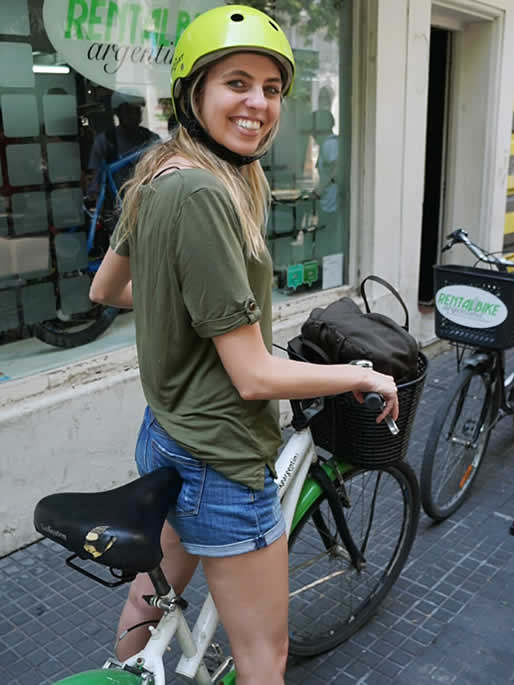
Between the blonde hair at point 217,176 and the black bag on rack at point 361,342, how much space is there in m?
0.48

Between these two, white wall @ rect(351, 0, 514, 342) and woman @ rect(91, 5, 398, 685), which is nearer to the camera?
woman @ rect(91, 5, 398, 685)

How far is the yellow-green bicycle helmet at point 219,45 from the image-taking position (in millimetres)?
1564

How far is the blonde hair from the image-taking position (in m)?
1.58

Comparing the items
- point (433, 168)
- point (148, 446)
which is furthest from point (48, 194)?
point (433, 168)

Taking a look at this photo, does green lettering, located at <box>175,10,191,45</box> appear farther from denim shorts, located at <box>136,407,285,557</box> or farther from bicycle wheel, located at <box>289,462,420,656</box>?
denim shorts, located at <box>136,407,285,557</box>

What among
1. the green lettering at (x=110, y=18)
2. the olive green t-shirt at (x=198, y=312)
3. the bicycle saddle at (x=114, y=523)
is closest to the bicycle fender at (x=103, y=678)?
the bicycle saddle at (x=114, y=523)

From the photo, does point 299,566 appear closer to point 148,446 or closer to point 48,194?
point 148,446

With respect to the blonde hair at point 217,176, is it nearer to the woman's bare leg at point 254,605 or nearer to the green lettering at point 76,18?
the woman's bare leg at point 254,605

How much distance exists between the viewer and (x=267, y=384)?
5.17ft

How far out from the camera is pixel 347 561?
8.59 ft

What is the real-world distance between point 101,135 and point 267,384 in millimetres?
2606

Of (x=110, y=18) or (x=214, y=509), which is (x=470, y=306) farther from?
(x=110, y=18)

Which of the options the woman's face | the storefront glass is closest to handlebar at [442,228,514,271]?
the storefront glass

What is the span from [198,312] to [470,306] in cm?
227
